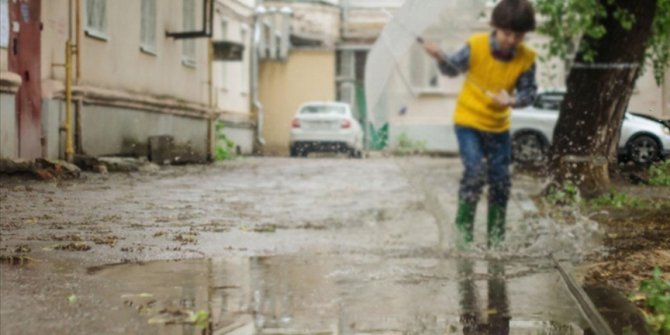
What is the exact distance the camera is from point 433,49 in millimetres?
7371

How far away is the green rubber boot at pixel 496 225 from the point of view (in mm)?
8234

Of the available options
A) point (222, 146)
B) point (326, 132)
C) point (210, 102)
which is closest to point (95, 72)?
point (210, 102)

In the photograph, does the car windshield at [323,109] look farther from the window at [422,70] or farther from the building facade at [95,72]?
the window at [422,70]

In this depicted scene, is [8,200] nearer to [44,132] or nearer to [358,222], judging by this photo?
[358,222]

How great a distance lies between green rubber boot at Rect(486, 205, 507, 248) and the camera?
27.0 feet

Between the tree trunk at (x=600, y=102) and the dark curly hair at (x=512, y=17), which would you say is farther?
the tree trunk at (x=600, y=102)

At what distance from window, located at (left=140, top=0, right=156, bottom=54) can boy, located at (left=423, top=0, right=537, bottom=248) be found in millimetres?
5550

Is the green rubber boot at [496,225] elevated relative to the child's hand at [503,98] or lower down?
lower down

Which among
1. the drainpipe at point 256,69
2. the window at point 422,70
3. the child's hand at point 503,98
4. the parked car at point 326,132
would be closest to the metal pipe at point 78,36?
the window at point 422,70

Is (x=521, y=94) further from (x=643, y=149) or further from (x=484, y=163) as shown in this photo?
(x=643, y=149)

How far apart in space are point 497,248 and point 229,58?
1956cm

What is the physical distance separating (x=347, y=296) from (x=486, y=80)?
7.07 feet

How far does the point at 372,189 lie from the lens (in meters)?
16.2

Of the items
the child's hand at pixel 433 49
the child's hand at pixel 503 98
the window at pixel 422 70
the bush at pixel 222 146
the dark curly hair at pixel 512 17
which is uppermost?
the dark curly hair at pixel 512 17
